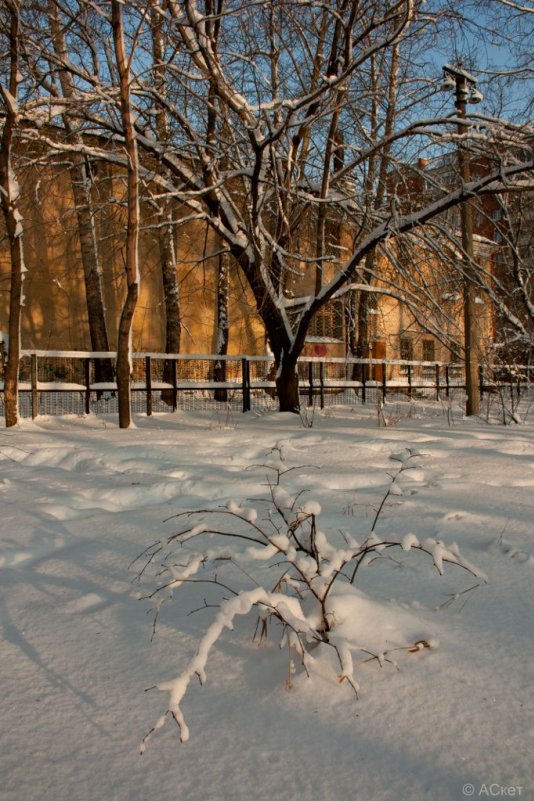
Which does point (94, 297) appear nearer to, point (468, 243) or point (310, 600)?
point (468, 243)

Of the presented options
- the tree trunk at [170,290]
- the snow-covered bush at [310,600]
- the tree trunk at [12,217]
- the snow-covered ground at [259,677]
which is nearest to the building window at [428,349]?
the tree trunk at [170,290]

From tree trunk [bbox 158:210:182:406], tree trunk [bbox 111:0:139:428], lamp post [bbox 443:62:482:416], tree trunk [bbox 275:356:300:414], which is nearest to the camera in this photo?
tree trunk [bbox 111:0:139:428]

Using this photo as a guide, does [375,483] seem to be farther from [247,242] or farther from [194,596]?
[247,242]

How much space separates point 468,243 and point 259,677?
8783 mm

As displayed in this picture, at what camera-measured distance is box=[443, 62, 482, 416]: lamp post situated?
7.75 metres

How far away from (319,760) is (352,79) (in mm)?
9730

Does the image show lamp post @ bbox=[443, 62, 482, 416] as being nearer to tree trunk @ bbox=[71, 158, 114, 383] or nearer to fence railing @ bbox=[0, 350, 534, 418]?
fence railing @ bbox=[0, 350, 534, 418]

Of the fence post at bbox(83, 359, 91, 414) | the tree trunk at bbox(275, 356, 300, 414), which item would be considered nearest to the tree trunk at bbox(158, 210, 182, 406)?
the fence post at bbox(83, 359, 91, 414)

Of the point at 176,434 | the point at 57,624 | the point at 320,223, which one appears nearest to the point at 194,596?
the point at 57,624

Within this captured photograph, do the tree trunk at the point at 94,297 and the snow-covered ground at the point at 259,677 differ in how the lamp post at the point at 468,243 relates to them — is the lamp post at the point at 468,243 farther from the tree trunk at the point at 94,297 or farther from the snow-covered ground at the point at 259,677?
the tree trunk at the point at 94,297

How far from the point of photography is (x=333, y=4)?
841cm

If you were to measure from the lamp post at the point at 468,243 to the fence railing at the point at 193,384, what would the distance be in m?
0.34

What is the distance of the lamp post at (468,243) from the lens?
25.4 ft

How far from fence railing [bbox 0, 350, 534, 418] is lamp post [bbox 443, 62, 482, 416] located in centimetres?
34
